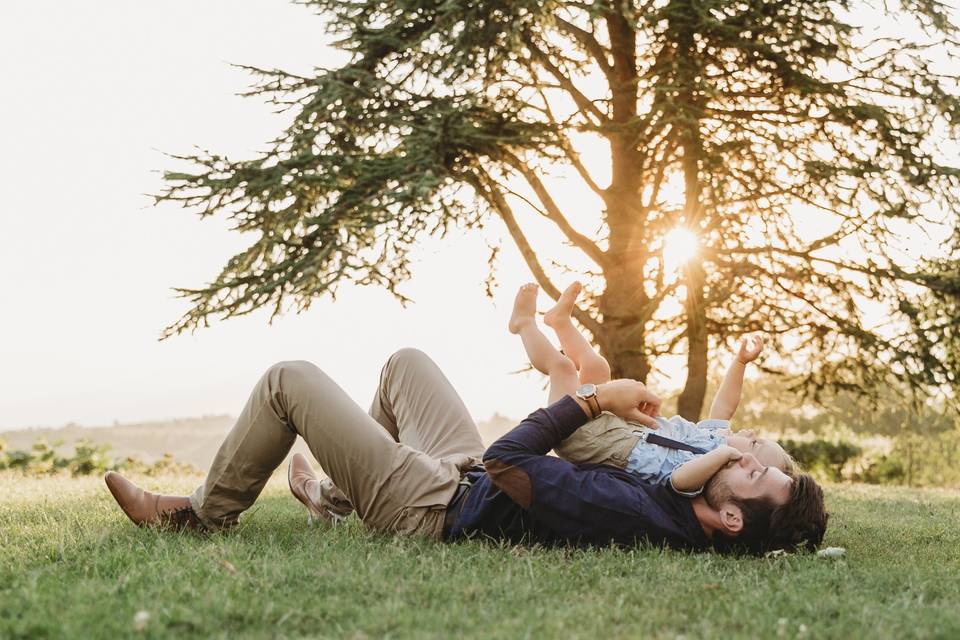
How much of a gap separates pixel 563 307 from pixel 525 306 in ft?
0.75

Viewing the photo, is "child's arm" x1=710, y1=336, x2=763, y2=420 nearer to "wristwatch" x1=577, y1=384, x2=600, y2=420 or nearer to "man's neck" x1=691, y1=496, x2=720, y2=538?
"man's neck" x1=691, y1=496, x2=720, y2=538

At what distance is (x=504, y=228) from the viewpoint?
→ 35.9 feet

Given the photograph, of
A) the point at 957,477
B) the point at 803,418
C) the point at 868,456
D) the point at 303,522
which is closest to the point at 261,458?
the point at 303,522

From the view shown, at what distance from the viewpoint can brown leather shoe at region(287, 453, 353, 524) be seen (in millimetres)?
4383

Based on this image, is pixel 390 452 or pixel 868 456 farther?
pixel 868 456

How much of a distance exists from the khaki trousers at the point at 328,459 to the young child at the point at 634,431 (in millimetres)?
583

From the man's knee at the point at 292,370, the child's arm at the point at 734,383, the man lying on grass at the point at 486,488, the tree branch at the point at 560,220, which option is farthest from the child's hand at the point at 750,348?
the tree branch at the point at 560,220

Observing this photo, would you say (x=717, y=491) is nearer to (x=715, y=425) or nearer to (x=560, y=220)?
(x=715, y=425)

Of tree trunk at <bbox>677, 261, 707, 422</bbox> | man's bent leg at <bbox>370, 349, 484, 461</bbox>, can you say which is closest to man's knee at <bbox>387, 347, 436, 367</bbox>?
Result: man's bent leg at <bbox>370, 349, 484, 461</bbox>

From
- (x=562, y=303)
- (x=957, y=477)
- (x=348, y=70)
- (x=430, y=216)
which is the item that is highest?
(x=348, y=70)

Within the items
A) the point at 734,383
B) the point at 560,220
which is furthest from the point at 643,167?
the point at 734,383

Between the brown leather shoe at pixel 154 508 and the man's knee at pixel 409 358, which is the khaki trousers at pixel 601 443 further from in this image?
the brown leather shoe at pixel 154 508

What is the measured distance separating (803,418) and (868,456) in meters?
6.64

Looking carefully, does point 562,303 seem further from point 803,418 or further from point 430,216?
point 803,418
